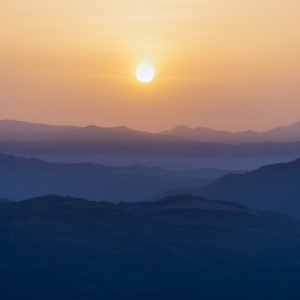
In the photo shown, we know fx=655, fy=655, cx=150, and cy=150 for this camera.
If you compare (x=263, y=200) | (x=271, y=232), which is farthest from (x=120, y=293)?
(x=263, y=200)

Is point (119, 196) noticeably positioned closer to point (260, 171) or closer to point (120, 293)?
point (260, 171)

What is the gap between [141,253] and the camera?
60688 mm

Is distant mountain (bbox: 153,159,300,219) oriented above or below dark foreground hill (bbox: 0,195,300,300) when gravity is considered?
above

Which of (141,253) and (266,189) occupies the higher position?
(266,189)

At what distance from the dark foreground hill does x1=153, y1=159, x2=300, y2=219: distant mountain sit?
3891 cm

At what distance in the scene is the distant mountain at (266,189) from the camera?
11769 centimetres

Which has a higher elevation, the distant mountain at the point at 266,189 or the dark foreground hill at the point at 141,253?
the distant mountain at the point at 266,189

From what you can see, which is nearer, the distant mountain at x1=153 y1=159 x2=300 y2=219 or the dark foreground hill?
the dark foreground hill

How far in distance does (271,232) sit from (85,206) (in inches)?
835

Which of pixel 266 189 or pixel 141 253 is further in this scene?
pixel 266 189

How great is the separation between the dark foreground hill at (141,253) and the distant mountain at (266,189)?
128 feet

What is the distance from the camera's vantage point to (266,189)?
415ft

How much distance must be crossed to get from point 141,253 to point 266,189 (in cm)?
6983

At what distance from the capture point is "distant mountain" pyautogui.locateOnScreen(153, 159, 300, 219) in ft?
386
